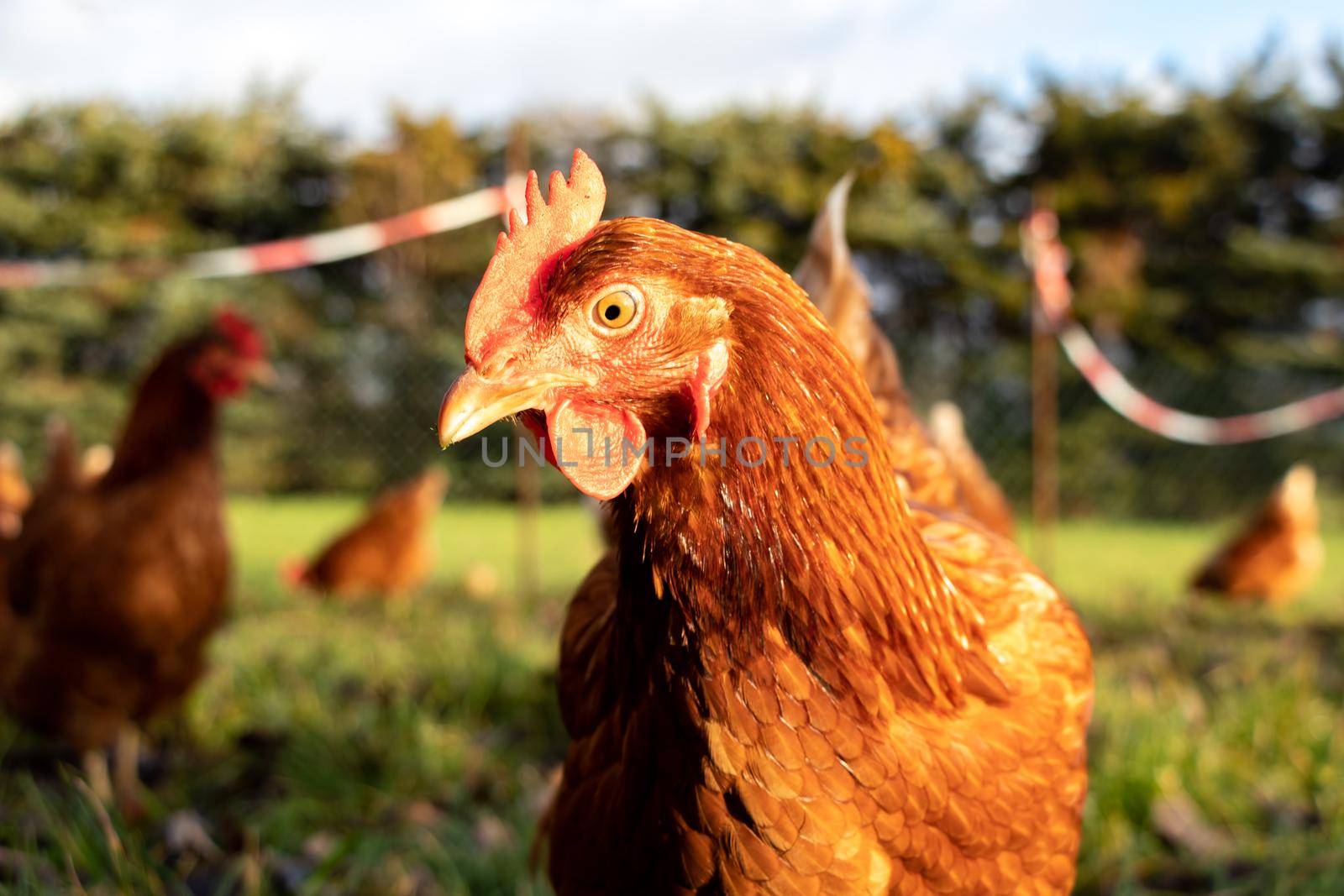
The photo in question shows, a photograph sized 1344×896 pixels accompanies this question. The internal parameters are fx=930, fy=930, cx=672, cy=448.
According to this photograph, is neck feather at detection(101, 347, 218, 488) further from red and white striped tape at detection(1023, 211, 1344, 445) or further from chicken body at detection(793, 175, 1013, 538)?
red and white striped tape at detection(1023, 211, 1344, 445)

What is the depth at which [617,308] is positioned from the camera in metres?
0.99

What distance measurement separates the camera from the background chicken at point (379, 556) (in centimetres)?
566

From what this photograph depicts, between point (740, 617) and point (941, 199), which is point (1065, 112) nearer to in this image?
point (941, 199)

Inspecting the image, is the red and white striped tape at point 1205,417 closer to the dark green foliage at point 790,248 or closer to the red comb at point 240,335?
the dark green foliage at point 790,248

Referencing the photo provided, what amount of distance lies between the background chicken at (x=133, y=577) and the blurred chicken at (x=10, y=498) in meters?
0.65

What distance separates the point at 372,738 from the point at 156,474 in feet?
3.52

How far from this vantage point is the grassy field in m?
2.07

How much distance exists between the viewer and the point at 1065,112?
12.8 metres

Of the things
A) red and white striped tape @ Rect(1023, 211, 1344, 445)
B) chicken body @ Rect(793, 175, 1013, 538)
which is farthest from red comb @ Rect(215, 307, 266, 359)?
red and white striped tape @ Rect(1023, 211, 1344, 445)

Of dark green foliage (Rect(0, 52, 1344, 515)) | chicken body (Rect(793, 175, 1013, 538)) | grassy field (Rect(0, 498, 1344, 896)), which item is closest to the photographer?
chicken body (Rect(793, 175, 1013, 538))

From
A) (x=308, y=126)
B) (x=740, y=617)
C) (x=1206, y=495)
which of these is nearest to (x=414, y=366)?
(x=308, y=126)

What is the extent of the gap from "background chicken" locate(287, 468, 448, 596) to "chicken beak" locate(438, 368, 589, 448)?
4.99m

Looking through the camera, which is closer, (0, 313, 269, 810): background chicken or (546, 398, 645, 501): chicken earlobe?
(546, 398, 645, 501): chicken earlobe

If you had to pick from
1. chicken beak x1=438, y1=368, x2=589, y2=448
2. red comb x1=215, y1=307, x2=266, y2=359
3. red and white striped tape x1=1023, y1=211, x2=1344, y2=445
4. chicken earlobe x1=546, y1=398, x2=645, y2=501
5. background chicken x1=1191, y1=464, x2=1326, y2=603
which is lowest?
background chicken x1=1191, y1=464, x2=1326, y2=603
